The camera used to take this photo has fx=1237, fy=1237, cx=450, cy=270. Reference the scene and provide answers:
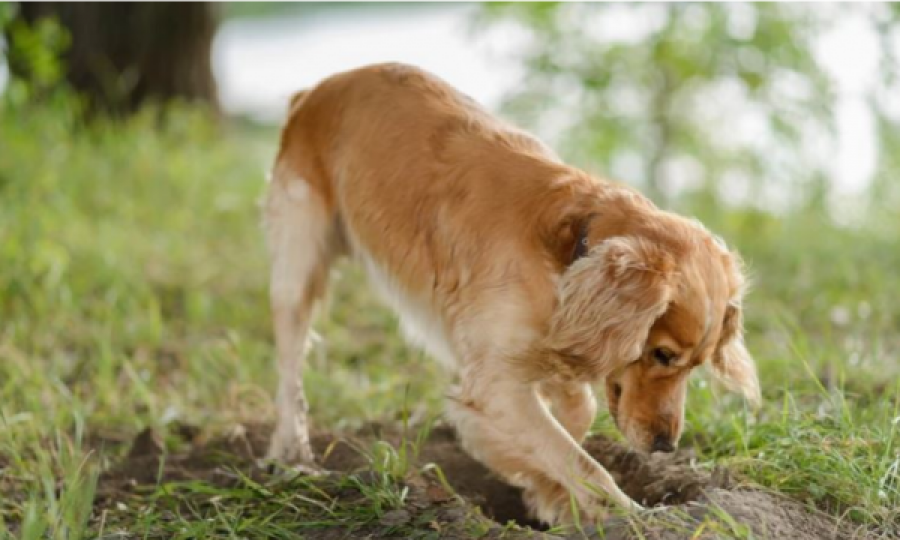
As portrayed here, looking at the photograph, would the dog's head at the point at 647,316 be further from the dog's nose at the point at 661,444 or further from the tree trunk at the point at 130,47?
the tree trunk at the point at 130,47

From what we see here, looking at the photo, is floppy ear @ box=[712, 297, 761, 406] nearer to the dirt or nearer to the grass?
the grass

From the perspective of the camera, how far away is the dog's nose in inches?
136

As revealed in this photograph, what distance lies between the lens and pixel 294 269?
15.2 ft

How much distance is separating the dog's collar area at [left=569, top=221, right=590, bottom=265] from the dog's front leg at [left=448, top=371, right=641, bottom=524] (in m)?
0.41

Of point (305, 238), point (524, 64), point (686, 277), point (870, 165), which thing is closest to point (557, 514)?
point (686, 277)

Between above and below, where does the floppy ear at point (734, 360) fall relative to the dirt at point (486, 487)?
above

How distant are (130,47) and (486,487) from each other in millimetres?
6159

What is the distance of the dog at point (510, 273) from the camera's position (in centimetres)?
337

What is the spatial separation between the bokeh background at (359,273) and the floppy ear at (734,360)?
0.53ft

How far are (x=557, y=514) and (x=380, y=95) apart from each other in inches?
64.3

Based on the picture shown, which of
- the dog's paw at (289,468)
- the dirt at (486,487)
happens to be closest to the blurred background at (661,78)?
the dirt at (486,487)

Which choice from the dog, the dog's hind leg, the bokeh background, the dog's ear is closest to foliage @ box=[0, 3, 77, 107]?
the bokeh background

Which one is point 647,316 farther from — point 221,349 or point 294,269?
point 221,349

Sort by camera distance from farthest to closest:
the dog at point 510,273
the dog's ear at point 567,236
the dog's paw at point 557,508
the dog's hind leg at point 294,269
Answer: the dog's hind leg at point 294,269, the dog's ear at point 567,236, the dog's paw at point 557,508, the dog at point 510,273
